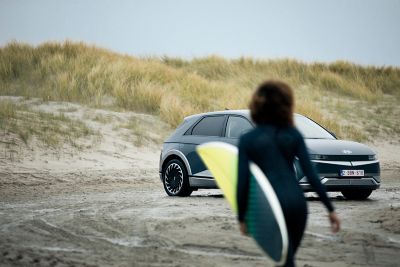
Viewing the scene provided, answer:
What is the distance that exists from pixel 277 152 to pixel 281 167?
0.32 ft

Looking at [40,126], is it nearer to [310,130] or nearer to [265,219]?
[310,130]

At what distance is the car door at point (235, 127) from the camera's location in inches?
570

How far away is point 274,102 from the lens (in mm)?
4941

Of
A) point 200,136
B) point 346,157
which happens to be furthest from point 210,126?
point 346,157

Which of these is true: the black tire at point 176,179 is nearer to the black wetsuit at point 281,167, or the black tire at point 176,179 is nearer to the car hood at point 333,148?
the car hood at point 333,148

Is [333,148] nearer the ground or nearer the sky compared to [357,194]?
nearer the sky

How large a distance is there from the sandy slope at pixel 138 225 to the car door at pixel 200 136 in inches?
25.4

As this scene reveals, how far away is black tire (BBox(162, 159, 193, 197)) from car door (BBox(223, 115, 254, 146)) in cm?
102

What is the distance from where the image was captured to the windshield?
14625mm

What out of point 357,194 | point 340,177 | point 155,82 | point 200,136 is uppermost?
point 155,82

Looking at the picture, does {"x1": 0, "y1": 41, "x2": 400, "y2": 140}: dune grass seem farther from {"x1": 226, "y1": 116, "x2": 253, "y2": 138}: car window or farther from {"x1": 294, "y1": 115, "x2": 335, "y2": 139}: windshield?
{"x1": 226, "y1": 116, "x2": 253, "y2": 138}: car window

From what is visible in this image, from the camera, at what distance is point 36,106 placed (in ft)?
90.5

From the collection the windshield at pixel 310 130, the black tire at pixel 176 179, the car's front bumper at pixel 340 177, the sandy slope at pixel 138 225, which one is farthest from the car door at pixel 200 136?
the car's front bumper at pixel 340 177

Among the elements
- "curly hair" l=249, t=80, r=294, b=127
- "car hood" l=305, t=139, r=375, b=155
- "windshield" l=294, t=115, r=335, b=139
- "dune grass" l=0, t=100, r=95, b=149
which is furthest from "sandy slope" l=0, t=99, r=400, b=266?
"curly hair" l=249, t=80, r=294, b=127
